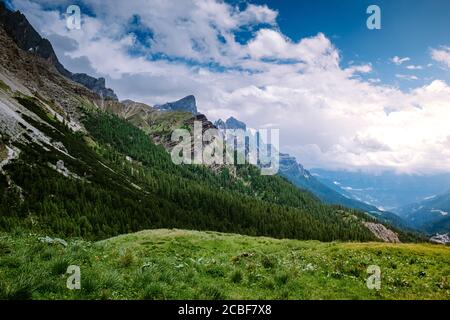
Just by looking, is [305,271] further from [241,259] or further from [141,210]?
[141,210]

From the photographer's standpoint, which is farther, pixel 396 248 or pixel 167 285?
pixel 396 248

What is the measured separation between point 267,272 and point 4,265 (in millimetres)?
12940

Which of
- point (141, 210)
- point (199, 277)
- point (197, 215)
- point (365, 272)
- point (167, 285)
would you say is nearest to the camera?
point (167, 285)

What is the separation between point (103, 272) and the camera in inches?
613

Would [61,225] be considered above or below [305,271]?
below

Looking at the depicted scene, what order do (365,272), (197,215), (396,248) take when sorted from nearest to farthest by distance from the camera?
(365,272) → (396,248) → (197,215)

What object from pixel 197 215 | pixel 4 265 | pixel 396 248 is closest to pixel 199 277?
pixel 4 265

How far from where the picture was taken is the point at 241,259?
Result: 2389 centimetres
